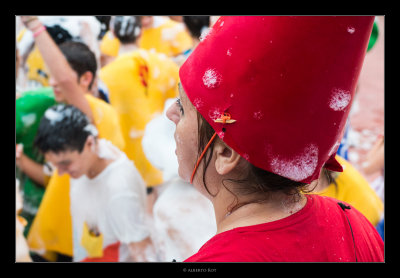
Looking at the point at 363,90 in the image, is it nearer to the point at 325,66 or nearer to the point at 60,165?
the point at 325,66

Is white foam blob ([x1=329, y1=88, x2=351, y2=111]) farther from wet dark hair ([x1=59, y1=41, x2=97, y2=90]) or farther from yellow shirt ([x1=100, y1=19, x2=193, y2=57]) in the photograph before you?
wet dark hair ([x1=59, y1=41, x2=97, y2=90])

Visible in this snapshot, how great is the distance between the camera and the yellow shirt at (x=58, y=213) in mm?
1508

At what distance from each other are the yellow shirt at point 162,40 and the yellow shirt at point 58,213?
0.71ft

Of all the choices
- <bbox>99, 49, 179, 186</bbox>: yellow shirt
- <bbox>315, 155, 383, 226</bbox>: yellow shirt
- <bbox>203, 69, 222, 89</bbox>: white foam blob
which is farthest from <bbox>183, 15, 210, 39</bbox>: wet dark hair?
<bbox>203, 69, 222, 89</bbox>: white foam blob

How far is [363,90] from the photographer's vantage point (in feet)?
4.95

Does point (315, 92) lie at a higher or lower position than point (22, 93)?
higher

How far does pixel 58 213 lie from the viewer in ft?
5.01

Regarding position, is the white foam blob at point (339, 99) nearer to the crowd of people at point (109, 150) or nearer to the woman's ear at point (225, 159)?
the woman's ear at point (225, 159)

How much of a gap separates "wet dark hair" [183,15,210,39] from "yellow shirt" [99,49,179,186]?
0.14 metres

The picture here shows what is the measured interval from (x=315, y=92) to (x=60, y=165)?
A: 1108 millimetres

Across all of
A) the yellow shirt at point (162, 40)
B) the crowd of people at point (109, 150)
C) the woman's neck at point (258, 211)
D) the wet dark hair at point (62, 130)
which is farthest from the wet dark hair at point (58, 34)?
the woman's neck at point (258, 211)

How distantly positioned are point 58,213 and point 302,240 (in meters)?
1.09
